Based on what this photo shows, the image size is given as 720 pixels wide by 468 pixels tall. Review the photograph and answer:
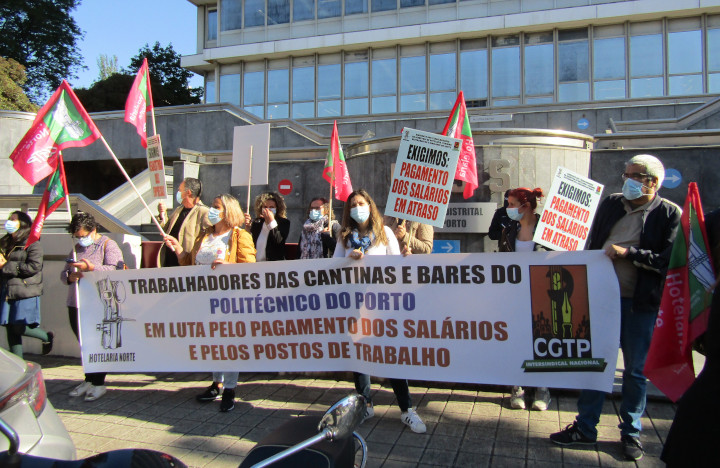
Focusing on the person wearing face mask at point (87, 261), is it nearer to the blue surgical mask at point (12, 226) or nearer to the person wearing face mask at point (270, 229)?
the blue surgical mask at point (12, 226)

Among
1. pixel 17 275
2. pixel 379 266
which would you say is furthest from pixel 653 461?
pixel 17 275

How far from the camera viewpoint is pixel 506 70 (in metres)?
25.5

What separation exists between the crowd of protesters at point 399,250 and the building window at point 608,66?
20.8m

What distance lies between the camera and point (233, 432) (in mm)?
4637

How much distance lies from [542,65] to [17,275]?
2370 cm

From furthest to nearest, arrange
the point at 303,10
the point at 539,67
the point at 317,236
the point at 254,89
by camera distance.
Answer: the point at 254,89 < the point at 303,10 < the point at 539,67 < the point at 317,236

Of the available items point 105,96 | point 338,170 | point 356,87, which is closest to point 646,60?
point 356,87

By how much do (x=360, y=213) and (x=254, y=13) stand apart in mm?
27904

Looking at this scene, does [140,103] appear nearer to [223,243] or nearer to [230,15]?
[223,243]

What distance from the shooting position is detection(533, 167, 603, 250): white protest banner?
15.1 ft

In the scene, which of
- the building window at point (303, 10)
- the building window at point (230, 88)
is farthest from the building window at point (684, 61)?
the building window at point (230, 88)

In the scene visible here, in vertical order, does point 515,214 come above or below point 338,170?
below

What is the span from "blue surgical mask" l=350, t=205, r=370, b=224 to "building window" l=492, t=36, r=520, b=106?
858 inches

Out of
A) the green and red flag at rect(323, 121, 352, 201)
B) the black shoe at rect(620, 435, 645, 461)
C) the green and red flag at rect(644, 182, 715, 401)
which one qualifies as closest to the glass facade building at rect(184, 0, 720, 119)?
the green and red flag at rect(323, 121, 352, 201)
